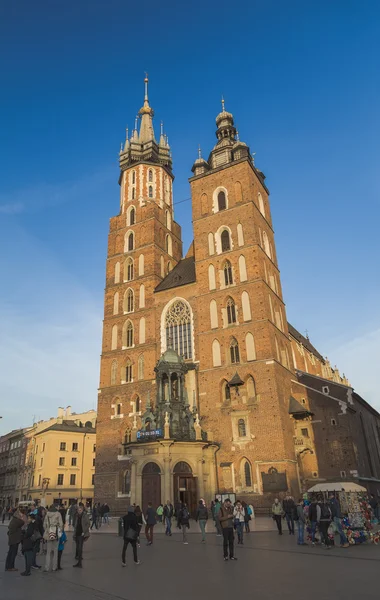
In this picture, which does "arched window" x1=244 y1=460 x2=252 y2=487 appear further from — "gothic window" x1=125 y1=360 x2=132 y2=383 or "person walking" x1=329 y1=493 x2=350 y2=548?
"person walking" x1=329 y1=493 x2=350 y2=548

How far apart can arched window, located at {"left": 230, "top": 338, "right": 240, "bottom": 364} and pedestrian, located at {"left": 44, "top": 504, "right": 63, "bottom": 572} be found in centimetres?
2218

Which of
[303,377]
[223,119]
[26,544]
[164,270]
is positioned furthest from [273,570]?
[223,119]

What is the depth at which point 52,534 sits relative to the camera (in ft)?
34.2

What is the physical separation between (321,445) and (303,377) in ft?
17.1

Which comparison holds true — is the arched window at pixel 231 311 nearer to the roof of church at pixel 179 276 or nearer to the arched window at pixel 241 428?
the roof of church at pixel 179 276

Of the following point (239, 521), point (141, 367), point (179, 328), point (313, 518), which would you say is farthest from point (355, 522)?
point (141, 367)

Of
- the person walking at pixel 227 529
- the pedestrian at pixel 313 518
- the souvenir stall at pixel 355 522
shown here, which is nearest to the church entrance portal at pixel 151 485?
the souvenir stall at pixel 355 522

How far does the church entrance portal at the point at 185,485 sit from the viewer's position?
27.6 metres

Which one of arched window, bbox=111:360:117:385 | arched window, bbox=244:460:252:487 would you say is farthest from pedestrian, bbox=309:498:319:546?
arched window, bbox=111:360:117:385

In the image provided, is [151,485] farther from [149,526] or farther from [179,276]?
[179,276]

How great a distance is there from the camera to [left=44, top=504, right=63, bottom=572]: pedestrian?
10477 millimetres

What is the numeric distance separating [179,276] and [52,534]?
96.5 feet

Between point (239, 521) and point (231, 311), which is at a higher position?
point (231, 311)

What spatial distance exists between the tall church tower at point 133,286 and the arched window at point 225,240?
6697 mm
